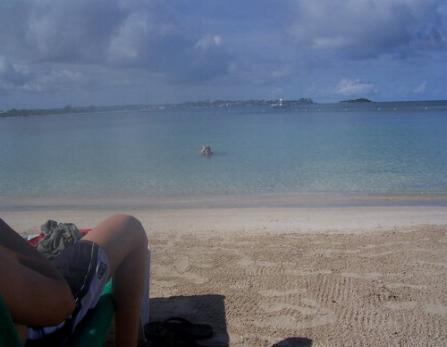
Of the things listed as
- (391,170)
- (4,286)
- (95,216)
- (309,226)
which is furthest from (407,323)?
(391,170)

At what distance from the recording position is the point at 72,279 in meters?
1.84

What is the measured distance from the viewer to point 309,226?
6.46m

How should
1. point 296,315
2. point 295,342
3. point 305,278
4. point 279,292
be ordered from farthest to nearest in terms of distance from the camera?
point 305,278 < point 279,292 < point 296,315 < point 295,342

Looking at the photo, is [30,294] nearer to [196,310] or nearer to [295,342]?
[295,342]

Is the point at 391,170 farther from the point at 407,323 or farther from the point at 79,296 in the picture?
the point at 79,296

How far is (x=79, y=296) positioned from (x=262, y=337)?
162 cm

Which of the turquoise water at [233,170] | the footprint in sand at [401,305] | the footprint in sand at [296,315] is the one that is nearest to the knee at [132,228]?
the footprint in sand at [296,315]

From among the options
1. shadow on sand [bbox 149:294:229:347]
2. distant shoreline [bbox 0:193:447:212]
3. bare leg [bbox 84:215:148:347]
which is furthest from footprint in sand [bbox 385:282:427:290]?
distant shoreline [bbox 0:193:447:212]

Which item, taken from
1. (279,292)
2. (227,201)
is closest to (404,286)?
(279,292)

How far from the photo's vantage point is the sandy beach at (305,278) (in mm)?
3238

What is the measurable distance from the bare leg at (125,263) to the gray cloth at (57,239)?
45 centimetres

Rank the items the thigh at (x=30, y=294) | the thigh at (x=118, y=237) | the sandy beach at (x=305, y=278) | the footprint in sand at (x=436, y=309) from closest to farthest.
A: the thigh at (x=30, y=294), the thigh at (x=118, y=237), the sandy beach at (x=305, y=278), the footprint in sand at (x=436, y=309)

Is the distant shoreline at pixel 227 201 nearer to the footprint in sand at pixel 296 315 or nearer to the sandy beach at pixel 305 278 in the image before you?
the sandy beach at pixel 305 278

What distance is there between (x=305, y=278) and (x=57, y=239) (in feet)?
7.23
